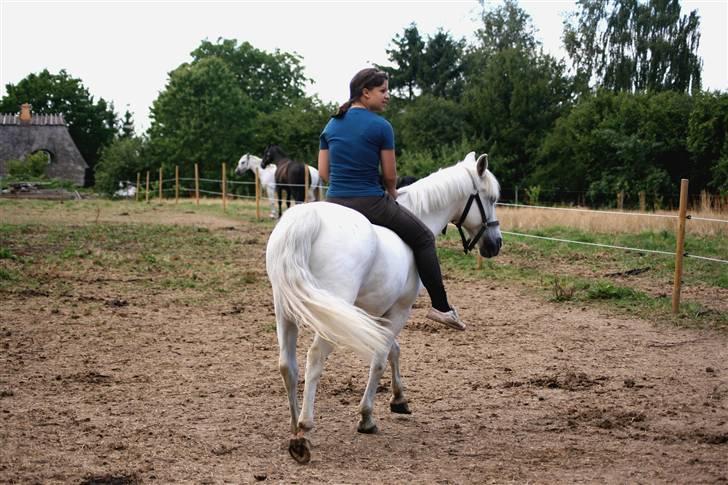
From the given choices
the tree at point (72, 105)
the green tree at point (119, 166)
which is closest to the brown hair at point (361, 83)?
the green tree at point (119, 166)

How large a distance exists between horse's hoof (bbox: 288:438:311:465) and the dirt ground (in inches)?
1.7

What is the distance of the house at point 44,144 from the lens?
51156mm

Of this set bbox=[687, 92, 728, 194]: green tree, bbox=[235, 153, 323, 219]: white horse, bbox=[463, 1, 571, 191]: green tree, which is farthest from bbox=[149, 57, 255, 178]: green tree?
bbox=[687, 92, 728, 194]: green tree

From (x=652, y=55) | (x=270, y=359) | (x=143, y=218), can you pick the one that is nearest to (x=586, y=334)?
(x=270, y=359)

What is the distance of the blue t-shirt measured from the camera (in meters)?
4.53

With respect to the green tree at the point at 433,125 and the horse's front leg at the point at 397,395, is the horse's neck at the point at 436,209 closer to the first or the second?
the horse's front leg at the point at 397,395

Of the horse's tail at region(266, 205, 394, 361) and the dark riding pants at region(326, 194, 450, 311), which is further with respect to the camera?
the dark riding pants at region(326, 194, 450, 311)

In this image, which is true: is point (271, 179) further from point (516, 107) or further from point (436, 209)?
point (436, 209)

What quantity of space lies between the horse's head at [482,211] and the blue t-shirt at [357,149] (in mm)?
1099

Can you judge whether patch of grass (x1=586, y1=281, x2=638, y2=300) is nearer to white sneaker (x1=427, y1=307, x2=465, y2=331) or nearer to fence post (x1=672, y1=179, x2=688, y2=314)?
fence post (x1=672, y1=179, x2=688, y2=314)

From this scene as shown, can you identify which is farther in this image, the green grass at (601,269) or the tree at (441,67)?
the tree at (441,67)

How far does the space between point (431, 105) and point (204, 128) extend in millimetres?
15100

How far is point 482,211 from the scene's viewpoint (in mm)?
5641

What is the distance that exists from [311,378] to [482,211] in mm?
2085
